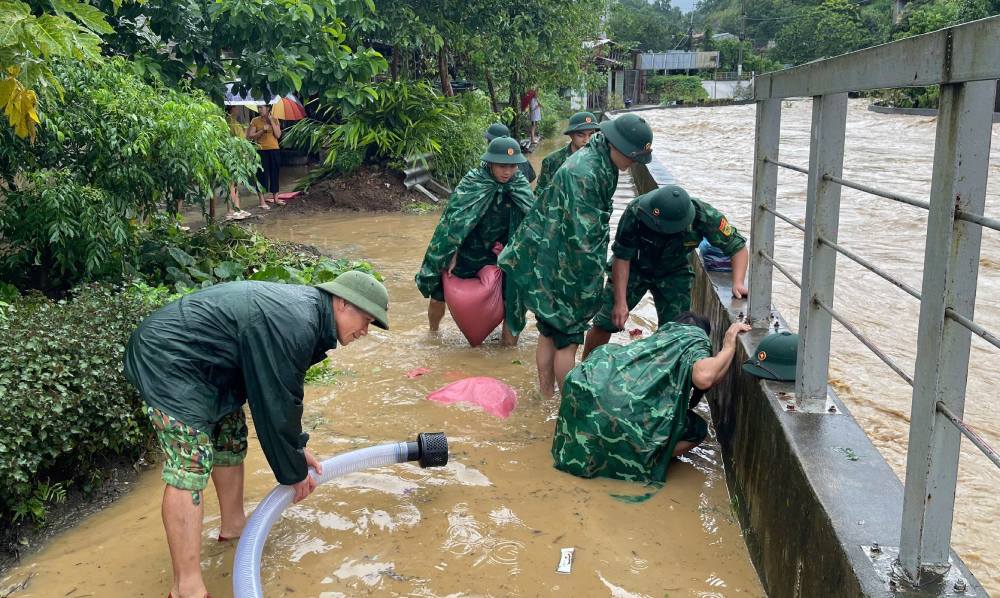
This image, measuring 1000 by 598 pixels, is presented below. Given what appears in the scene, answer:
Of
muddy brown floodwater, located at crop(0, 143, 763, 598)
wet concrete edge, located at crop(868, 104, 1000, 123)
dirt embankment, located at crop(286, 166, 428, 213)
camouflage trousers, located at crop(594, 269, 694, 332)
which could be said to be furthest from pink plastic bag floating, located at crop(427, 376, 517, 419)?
wet concrete edge, located at crop(868, 104, 1000, 123)

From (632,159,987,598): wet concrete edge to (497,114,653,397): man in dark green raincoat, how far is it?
97cm

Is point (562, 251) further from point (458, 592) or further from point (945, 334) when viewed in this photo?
point (945, 334)

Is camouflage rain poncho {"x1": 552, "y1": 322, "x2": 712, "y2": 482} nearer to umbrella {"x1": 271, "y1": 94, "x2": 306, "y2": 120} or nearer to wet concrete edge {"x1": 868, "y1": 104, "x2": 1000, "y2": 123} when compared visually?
umbrella {"x1": 271, "y1": 94, "x2": 306, "y2": 120}

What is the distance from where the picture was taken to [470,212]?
601 centimetres

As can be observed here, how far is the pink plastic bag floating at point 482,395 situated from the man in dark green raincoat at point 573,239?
0.96 feet

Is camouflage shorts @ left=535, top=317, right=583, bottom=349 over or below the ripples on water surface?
over

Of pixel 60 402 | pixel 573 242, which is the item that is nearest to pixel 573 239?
pixel 573 242

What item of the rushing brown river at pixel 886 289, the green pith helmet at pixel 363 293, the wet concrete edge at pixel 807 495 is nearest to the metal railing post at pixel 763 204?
the wet concrete edge at pixel 807 495

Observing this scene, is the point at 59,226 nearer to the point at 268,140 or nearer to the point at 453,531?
the point at 453,531

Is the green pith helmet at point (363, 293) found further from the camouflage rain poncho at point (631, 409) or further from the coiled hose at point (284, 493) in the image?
the camouflage rain poncho at point (631, 409)

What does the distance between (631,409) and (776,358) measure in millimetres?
651

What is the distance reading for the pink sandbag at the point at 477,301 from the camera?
604cm

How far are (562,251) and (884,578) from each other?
2.84 m

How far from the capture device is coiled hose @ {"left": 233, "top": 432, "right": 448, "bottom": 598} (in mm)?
2943
